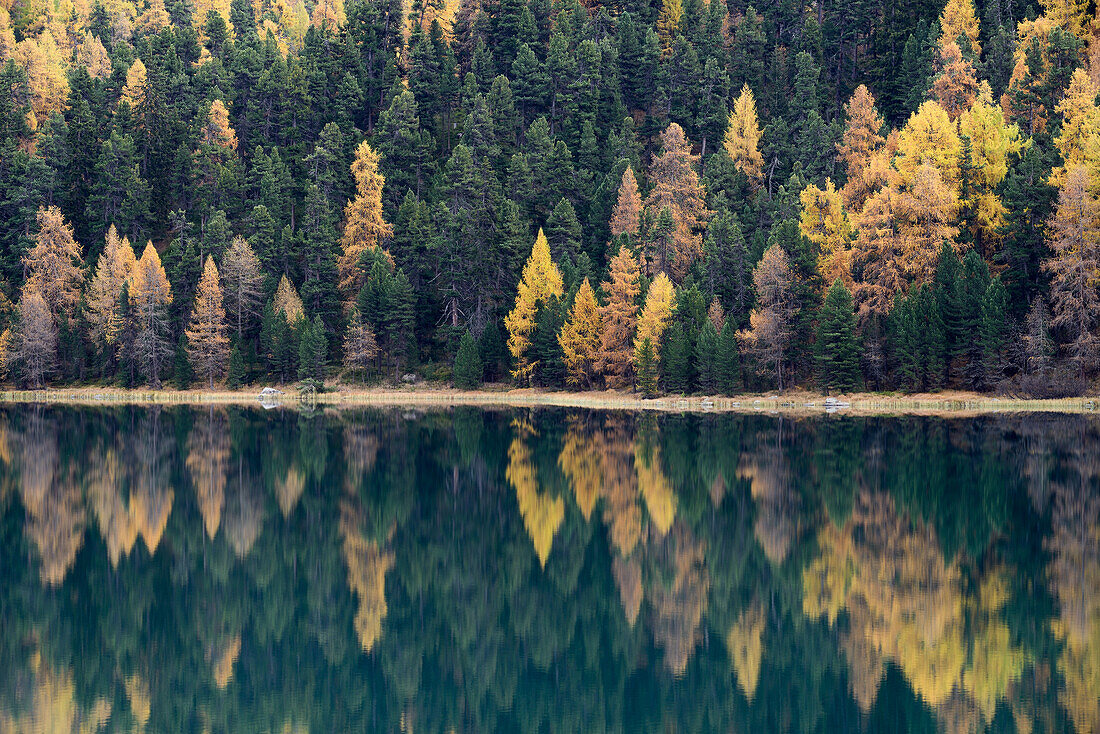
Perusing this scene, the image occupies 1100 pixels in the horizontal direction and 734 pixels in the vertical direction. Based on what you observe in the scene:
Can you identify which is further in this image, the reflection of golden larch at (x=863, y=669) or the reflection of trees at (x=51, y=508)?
the reflection of trees at (x=51, y=508)

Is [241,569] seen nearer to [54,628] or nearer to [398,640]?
[54,628]

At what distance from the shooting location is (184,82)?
455 feet

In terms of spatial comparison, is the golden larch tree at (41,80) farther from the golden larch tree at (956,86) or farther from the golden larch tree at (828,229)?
the golden larch tree at (956,86)

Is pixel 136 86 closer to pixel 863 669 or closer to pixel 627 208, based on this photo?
pixel 627 208

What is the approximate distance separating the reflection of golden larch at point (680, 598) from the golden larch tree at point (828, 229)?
189 feet

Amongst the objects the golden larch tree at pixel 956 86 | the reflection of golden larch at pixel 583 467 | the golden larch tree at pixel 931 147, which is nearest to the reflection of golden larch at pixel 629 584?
the reflection of golden larch at pixel 583 467

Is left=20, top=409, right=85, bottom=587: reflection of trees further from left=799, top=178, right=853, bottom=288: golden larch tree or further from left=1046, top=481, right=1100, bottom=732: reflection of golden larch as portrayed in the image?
left=799, top=178, right=853, bottom=288: golden larch tree

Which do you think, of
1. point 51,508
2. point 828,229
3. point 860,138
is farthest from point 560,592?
point 860,138

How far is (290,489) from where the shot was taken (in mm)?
42344

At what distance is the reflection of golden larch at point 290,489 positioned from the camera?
3869cm

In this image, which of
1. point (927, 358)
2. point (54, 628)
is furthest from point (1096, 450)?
point (54, 628)

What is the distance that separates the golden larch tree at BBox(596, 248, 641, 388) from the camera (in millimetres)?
90562

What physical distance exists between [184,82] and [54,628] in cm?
12657

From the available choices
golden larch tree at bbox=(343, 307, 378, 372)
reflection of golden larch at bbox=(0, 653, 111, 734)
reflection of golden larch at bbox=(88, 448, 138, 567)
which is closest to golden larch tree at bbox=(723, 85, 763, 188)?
golden larch tree at bbox=(343, 307, 378, 372)
